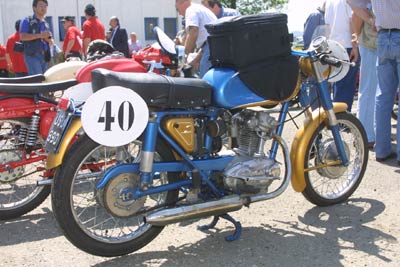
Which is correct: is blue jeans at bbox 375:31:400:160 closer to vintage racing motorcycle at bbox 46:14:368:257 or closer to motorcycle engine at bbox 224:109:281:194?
vintage racing motorcycle at bbox 46:14:368:257

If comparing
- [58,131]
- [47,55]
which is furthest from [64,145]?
[47,55]

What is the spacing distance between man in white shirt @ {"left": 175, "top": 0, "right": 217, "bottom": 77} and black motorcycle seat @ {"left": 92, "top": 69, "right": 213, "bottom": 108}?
8.96 ft

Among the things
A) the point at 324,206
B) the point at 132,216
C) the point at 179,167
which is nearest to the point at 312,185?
the point at 324,206

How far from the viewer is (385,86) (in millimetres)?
5648

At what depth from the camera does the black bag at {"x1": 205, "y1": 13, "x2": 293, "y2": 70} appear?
359 cm

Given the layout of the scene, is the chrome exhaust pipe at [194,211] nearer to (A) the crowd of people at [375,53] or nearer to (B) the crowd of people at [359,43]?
(A) the crowd of people at [375,53]

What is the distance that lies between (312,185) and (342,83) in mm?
3170

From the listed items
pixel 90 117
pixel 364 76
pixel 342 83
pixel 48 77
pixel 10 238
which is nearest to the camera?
pixel 90 117

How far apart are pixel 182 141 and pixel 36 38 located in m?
5.33

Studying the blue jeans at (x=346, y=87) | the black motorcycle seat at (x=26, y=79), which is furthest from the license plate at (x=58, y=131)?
the blue jeans at (x=346, y=87)

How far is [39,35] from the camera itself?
8.06 m

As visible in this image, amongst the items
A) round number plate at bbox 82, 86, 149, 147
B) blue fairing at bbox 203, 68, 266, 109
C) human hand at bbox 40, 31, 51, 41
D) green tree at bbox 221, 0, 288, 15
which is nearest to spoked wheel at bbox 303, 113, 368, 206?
blue fairing at bbox 203, 68, 266, 109

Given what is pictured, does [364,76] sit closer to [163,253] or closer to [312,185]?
[312,185]

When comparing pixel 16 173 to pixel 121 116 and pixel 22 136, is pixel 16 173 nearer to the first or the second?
pixel 22 136
